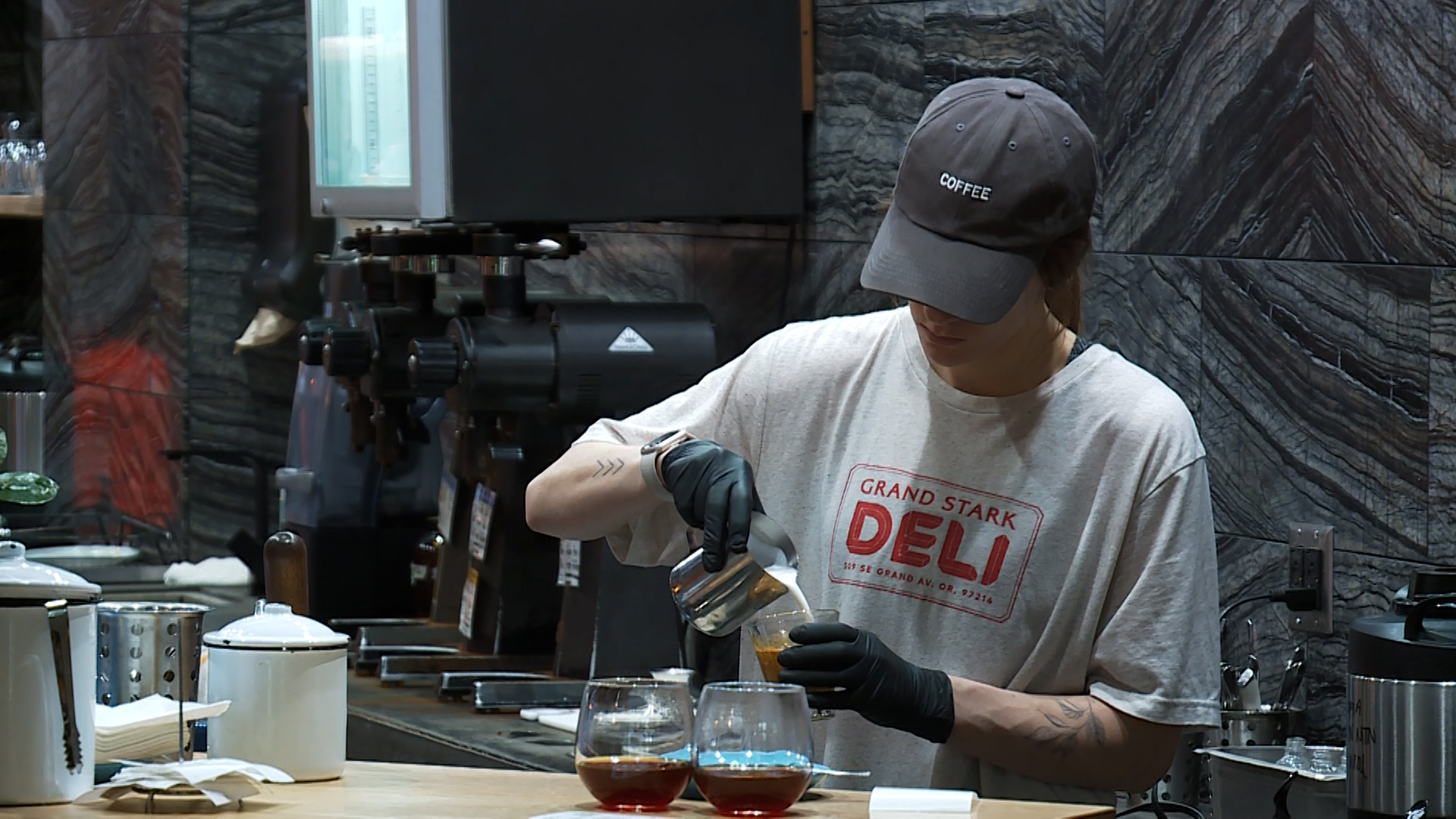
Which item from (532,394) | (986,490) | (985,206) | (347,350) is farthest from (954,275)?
(347,350)

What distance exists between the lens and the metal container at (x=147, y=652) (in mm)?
2055

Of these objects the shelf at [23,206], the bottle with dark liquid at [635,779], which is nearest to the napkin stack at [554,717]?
the bottle with dark liquid at [635,779]

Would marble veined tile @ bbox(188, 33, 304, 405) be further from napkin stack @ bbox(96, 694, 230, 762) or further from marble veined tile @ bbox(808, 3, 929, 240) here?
napkin stack @ bbox(96, 694, 230, 762)

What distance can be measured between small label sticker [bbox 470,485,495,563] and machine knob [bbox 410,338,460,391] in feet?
1.16

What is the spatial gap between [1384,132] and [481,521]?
6.03 feet

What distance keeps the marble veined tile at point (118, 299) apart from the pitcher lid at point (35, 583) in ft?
11.3

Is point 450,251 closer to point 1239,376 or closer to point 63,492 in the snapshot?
point 1239,376

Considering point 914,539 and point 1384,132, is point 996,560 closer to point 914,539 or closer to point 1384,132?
point 914,539

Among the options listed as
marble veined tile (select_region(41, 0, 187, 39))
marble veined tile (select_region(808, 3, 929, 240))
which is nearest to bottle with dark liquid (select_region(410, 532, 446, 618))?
marble veined tile (select_region(808, 3, 929, 240))

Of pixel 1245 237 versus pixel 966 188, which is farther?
pixel 1245 237

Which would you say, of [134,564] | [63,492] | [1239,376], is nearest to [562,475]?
[1239,376]

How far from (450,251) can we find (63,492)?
2.24 meters

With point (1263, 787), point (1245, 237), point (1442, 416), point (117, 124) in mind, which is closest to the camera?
point (1263, 787)

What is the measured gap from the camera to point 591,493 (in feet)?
7.34
